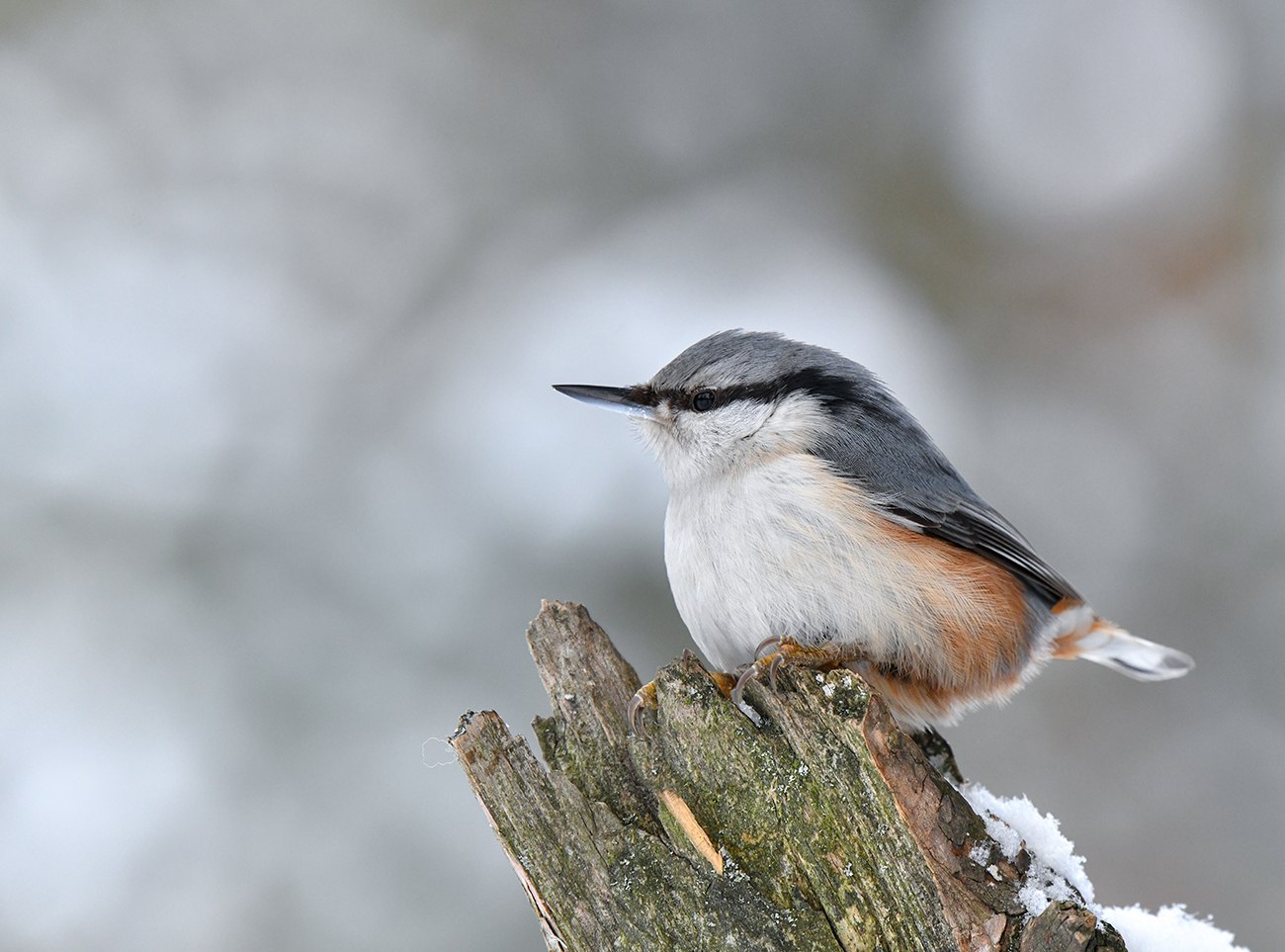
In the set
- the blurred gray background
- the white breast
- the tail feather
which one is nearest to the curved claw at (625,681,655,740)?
the white breast

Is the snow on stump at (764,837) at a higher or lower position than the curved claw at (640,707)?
lower

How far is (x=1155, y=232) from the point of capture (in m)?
6.08

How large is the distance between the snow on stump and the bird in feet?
0.48

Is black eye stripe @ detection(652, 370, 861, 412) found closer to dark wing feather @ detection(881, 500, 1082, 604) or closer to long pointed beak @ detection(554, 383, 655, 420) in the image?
long pointed beak @ detection(554, 383, 655, 420)

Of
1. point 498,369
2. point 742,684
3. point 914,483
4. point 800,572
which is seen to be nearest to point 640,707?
point 742,684

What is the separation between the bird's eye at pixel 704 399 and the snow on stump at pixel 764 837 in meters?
1.00

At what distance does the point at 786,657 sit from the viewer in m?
2.21

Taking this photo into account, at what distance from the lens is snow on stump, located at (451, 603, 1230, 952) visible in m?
1.72

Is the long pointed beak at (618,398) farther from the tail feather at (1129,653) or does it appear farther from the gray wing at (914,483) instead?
the tail feather at (1129,653)

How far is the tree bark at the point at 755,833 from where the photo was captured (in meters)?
1.72

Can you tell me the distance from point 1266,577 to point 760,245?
3.18m

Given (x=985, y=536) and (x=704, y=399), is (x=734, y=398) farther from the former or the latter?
(x=985, y=536)

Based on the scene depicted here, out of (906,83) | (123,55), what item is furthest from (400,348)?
(906,83)

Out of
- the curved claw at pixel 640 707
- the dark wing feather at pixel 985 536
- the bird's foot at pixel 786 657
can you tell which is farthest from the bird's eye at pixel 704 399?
the curved claw at pixel 640 707
